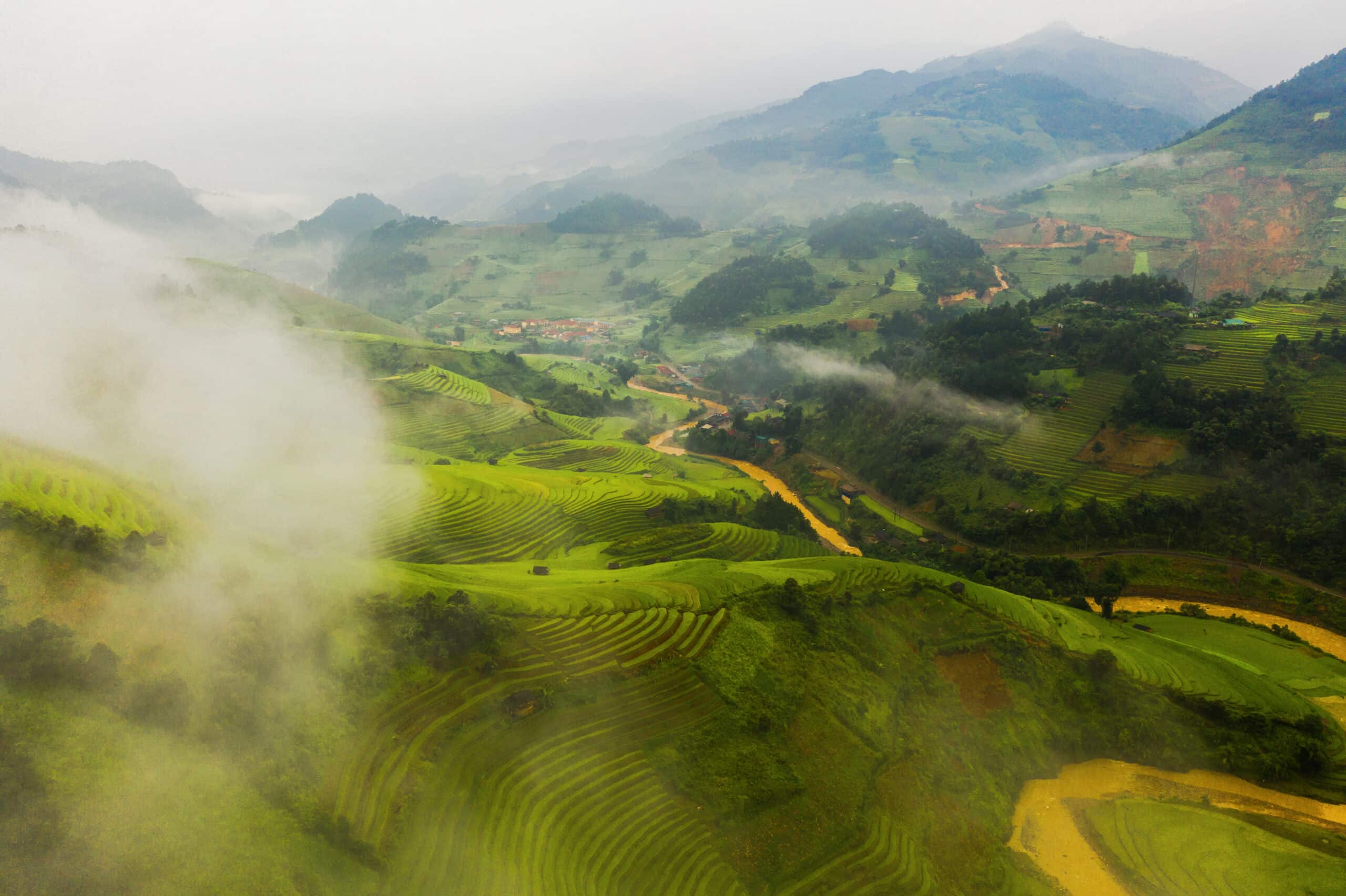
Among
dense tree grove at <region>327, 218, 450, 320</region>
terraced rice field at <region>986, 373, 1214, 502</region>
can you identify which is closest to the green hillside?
terraced rice field at <region>986, 373, 1214, 502</region>

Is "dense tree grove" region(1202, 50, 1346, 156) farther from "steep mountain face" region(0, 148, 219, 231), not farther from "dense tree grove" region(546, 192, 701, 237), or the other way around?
"steep mountain face" region(0, 148, 219, 231)

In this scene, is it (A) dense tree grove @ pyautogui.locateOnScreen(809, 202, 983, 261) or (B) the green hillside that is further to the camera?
(A) dense tree grove @ pyautogui.locateOnScreen(809, 202, 983, 261)

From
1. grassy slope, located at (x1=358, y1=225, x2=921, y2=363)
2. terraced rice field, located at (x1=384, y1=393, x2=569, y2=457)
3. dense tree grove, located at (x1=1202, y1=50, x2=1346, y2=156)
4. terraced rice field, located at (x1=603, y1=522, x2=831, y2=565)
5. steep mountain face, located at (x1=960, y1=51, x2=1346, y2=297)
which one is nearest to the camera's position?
terraced rice field, located at (x1=603, y1=522, x2=831, y2=565)

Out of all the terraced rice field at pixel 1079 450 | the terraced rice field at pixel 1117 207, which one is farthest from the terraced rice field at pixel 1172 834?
the terraced rice field at pixel 1117 207

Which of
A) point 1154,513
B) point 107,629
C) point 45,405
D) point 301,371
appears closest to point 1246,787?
point 1154,513

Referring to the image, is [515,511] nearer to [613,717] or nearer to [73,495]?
[613,717]

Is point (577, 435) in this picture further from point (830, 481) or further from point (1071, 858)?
point (1071, 858)
